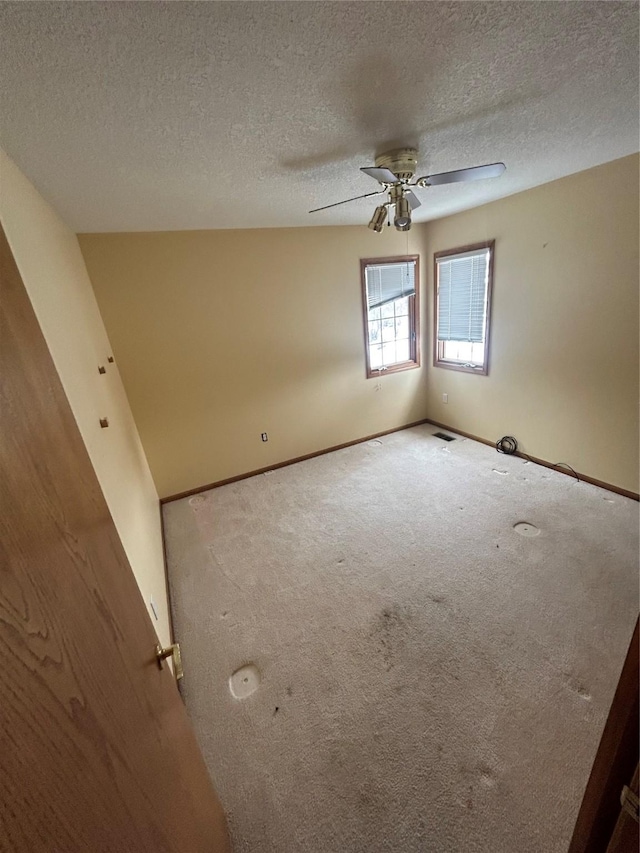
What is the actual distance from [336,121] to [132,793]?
2.07 meters

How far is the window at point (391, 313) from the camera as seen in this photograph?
3672mm

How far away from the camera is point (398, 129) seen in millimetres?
1454

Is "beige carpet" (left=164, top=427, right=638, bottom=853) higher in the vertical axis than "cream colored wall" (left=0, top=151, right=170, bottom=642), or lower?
lower

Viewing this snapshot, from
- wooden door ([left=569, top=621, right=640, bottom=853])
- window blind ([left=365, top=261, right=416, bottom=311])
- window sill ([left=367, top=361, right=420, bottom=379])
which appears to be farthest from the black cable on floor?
wooden door ([left=569, top=621, right=640, bottom=853])

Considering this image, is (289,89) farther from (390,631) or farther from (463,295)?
(463,295)

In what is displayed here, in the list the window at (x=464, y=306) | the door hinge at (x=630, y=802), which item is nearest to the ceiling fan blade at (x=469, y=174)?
the window at (x=464, y=306)

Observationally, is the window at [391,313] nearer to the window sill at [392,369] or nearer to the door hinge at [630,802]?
the window sill at [392,369]

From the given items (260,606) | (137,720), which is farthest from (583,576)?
(137,720)

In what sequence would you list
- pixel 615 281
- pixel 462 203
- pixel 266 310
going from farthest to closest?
pixel 266 310 < pixel 462 203 < pixel 615 281

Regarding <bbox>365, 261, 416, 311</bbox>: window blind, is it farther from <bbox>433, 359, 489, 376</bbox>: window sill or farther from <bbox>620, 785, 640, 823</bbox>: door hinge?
<bbox>620, 785, 640, 823</bbox>: door hinge

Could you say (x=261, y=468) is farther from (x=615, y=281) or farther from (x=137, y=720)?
(x=615, y=281)

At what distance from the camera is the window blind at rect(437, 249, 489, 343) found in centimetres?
332

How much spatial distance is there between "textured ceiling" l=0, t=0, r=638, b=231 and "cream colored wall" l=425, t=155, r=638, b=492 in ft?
1.73

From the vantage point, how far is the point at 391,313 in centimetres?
391
